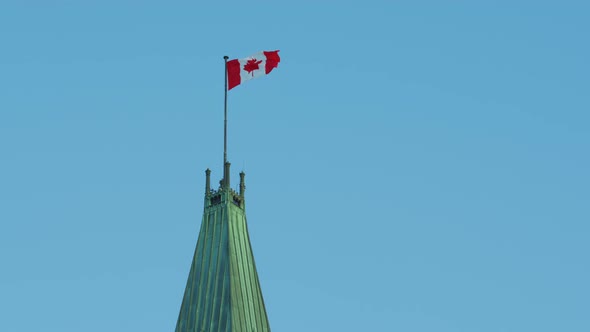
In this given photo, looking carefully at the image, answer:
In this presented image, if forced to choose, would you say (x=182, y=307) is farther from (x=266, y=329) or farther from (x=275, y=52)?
(x=275, y=52)

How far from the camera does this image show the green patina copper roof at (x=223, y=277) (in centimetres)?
11475

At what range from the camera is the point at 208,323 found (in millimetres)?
114562

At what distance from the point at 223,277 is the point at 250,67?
1903cm

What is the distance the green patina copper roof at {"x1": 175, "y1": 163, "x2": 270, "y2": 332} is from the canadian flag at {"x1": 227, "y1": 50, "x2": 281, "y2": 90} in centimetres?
808

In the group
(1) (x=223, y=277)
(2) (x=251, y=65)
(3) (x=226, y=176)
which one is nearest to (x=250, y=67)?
(2) (x=251, y=65)

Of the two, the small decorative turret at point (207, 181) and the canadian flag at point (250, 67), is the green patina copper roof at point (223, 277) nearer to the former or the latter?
the small decorative turret at point (207, 181)

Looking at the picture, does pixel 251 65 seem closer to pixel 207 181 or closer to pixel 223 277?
pixel 207 181

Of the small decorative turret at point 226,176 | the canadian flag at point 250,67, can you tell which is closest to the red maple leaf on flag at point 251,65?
the canadian flag at point 250,67

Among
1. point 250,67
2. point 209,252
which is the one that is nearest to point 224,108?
point 250,67

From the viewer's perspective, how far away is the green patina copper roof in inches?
4518

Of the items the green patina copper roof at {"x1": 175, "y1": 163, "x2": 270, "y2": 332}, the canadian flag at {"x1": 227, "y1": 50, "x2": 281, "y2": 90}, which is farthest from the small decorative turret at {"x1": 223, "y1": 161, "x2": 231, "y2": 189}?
the canadian flag at {"x1": 227, "y1": 50, "x2": 281, "y2": 90}

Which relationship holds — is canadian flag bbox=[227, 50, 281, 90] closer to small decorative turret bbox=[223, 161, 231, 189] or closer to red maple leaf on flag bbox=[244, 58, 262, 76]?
red maple leaf on flag bbox=[244, 58, 262, 76]

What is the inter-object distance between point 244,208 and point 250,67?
11881mm

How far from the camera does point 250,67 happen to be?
125 metres
